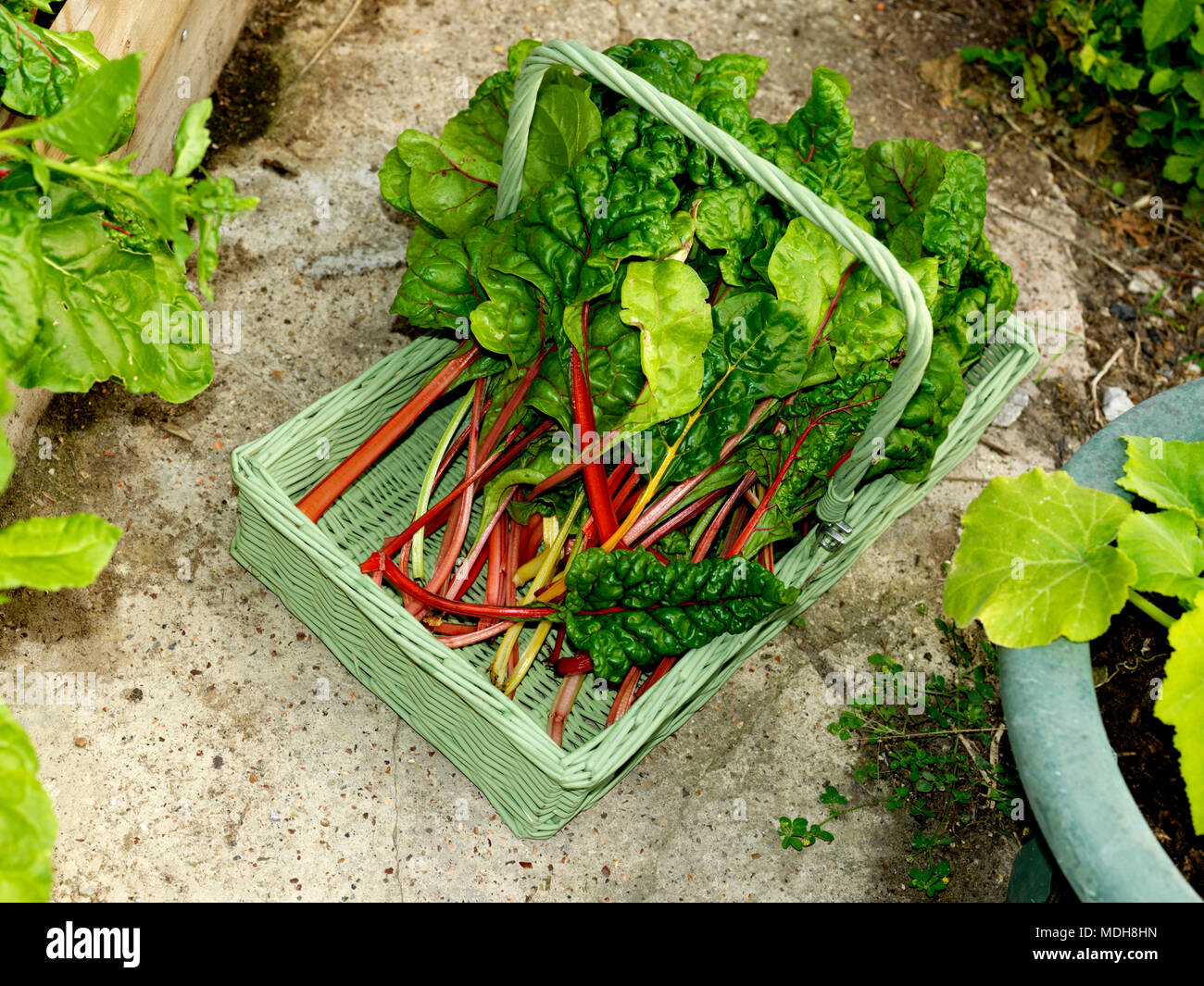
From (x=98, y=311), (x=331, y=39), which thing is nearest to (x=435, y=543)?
(x=98, y=311)

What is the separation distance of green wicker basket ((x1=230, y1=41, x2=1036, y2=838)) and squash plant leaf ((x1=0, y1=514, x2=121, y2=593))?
0.61 metres

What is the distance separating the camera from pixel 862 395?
5.90ft

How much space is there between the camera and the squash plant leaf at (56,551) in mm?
1098

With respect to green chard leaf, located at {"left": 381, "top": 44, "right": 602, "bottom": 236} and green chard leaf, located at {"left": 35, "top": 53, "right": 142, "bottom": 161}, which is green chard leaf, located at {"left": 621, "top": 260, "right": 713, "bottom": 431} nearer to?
green chard leaf, located at {"left": 381, "top": 44, "right": 602, "bottom": 236}

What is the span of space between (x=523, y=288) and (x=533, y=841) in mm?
1003

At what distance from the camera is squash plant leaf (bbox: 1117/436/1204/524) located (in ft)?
4.78

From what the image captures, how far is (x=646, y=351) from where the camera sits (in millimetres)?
1656

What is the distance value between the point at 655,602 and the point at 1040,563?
1.90 feet

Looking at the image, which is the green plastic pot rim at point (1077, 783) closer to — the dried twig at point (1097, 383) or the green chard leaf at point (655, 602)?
the green chard leaf at point (655, 602)

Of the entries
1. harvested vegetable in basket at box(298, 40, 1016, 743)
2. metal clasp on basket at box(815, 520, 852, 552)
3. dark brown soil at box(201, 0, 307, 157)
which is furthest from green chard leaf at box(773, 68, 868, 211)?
dark brown soil at box(201, 0, 307, 157)

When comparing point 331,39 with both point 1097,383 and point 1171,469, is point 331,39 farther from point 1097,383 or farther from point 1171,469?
point 1171,469

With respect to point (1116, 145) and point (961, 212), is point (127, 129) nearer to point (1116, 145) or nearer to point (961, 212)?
point (961, 212)
